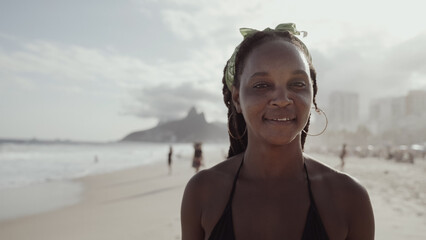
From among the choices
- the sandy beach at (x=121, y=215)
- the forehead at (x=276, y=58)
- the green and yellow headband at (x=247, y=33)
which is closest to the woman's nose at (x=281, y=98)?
the forehead at (x=276, y=58)

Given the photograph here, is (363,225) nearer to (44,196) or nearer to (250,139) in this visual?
(250,139)

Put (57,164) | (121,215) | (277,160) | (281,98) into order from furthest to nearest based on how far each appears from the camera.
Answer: (57,164) < (121,215) < (277,160) < (281,98)

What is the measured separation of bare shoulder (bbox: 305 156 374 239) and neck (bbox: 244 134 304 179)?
136 millimetres

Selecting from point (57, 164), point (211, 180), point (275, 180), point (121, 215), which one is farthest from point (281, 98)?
point (57, 164)

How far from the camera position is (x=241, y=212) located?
162 centimetres

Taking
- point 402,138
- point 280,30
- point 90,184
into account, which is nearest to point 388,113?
point 402,138

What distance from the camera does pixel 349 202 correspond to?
5.08 feet

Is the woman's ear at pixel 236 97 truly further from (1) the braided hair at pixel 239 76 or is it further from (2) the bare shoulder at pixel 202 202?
(2) the bare shoulder at pixel 202 202

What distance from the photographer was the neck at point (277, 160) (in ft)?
5.51

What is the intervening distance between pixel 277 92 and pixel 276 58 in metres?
0.18

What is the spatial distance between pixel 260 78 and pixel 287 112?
0.21 metres

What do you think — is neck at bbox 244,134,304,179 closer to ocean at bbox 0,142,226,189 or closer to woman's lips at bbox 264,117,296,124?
woman's lips at bbox 264,117,296,124

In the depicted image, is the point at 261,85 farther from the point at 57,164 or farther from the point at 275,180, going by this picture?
the point at 57,164

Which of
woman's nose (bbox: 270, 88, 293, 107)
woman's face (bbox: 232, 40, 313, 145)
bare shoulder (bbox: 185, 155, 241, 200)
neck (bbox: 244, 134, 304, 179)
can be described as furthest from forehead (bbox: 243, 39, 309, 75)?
bare shoulder (bbox: 185, 155, 241, 200)
